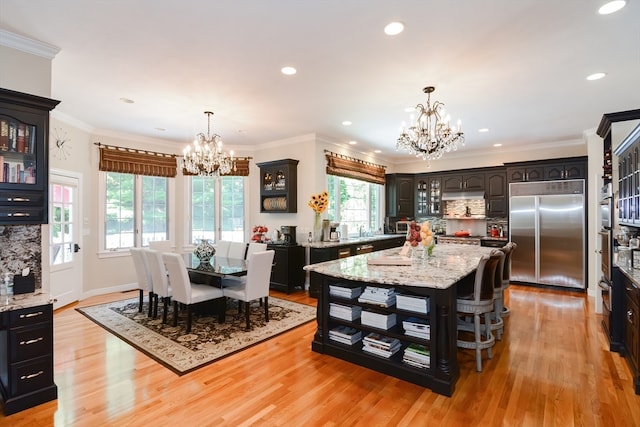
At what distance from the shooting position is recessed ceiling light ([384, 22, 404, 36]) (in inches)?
95.3

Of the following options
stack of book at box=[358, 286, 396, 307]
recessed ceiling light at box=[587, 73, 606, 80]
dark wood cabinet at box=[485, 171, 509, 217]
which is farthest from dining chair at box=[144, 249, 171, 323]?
dark wood cabinet at box=[485, 171, 509, 217]

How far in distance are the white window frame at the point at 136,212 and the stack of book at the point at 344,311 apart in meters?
4.44

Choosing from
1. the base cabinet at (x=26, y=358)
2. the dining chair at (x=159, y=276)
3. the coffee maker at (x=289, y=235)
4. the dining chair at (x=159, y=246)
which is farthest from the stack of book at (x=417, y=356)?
the dining chair at (x=159, y=246)

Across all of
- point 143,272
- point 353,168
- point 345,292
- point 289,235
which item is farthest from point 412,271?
point 353,168

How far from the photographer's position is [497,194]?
6824 millimetres

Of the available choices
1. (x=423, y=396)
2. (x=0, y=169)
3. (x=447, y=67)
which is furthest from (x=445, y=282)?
(x=0, y=169)

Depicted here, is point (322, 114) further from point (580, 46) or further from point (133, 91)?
point (580, 46)

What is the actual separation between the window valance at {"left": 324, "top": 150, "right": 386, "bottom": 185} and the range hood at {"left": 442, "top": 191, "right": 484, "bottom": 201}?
151 centimetres

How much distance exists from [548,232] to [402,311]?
4820 mm

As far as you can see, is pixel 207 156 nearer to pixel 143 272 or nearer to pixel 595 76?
pixel 143 272

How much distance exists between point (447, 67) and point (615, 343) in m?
3.27

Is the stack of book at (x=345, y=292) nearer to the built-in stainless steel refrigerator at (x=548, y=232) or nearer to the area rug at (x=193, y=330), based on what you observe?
the area rug at (x=193, y=330)

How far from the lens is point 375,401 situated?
2463 millimetres

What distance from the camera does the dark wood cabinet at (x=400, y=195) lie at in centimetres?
798
